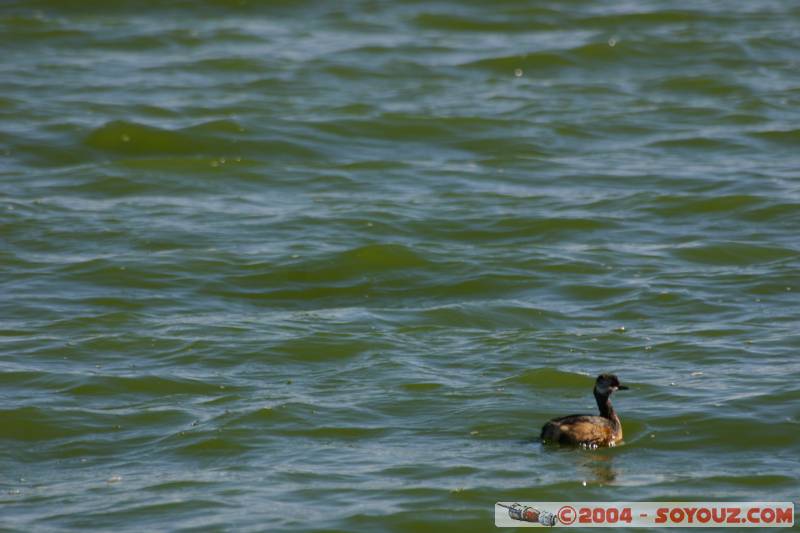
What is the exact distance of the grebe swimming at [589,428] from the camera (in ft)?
27.5

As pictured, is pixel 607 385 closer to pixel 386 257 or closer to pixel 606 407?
pixel 606 407

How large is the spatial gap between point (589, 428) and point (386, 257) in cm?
506

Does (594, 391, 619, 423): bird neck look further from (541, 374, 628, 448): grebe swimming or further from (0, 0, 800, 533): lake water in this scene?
(0, 0, 800, 533): lake water

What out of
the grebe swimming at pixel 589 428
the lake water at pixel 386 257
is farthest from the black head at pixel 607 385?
the lake water at pixel 386 257

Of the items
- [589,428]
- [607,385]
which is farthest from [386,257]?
[589,428]

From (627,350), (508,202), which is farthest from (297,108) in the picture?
(627,350)

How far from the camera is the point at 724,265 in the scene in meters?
12.8

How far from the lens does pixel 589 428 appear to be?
838 centimetres

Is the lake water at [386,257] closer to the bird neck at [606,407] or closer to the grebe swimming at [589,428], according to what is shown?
the grebe swimming at [589,428]

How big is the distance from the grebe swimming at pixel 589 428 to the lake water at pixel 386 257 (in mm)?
105

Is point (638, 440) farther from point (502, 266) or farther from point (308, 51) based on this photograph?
point (308, 51)

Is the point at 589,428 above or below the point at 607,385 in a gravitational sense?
below

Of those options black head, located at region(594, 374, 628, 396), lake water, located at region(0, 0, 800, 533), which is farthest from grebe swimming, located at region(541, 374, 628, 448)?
lake water, located at region(0, 0, 800, 533)

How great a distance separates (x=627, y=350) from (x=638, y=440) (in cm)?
185
